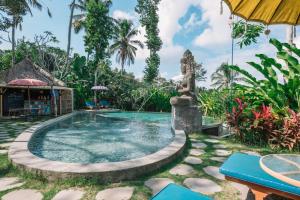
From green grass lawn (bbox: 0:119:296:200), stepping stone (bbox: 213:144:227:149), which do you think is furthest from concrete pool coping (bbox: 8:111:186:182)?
stepping stone (bbox: 213:144:227:149)

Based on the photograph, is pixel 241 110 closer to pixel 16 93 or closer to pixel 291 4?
pixel 291 4

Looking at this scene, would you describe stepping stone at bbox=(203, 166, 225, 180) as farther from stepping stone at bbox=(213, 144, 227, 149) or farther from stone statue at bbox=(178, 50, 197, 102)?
stone statue at bbox=(178, 50, 197, 102)

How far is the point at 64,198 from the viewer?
3.02 m

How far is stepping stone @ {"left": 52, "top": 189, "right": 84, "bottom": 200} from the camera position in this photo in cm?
302

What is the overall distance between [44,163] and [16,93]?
47.9 feet

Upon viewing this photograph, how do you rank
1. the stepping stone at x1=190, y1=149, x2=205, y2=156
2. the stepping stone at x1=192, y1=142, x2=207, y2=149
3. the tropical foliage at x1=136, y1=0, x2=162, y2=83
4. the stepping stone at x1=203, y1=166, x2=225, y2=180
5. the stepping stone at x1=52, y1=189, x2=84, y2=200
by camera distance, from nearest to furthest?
1. the stepping stone at x1=52, y1=189, x2=84, y2=200
2. the stepping stone at x1=203, y1=166, x2=225, y2=180
3. the stepping stone at x1=190, y1=149, x2=205, y2=156
4. the stepping stone at x1=192, y1=142, x2=207, y2=149
5. the tropical foliage at x1=136, y1=0, x2=162, y2=83

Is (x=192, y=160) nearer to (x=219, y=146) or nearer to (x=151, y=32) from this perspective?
(x=219, y=146)

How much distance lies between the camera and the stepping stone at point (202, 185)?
327 cm

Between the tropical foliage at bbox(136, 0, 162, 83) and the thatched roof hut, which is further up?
the tropical foliage at bbox(136, 0, 162, 83)

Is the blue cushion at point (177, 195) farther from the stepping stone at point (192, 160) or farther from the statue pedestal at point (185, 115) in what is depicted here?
the statue pedestal at point (185, 115)

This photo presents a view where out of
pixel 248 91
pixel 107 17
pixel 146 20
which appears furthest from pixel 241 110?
pixel 146 20

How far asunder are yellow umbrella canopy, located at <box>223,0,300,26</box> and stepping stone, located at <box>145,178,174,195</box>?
289 centimetres

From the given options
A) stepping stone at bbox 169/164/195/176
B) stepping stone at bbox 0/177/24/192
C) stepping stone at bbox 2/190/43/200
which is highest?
stepping stone at bbox 169/164/195/176

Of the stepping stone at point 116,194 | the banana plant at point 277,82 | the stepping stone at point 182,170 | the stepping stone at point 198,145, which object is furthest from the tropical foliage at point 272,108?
the stepping stone at point 116,194
